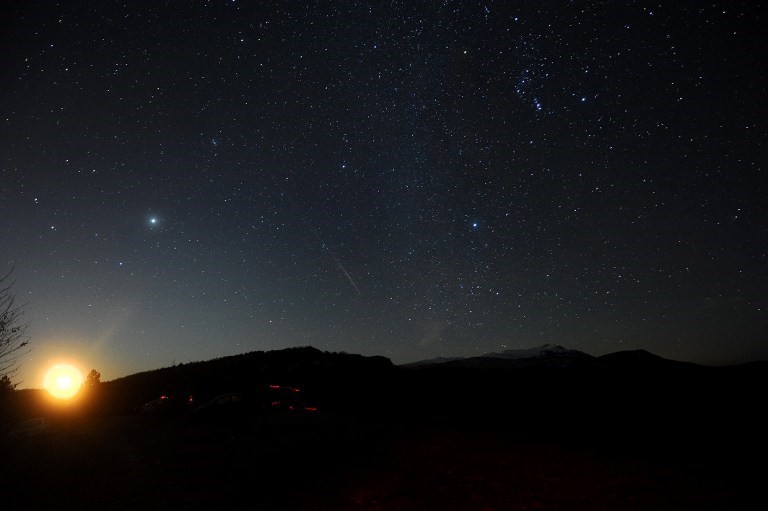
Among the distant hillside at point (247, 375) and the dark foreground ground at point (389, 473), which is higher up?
the distant hillside at point (247, 375)

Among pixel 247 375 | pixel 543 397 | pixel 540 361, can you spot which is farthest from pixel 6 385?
pixel 540 361

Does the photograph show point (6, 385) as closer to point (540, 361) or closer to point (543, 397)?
point (543, 397)

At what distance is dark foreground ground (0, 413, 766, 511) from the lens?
6.90 meters

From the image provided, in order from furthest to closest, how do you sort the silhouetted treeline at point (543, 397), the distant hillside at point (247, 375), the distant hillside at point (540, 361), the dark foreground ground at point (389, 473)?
the distant hillside at point (540, 361) → the distant hillside at point (247, 375) → the silhouetted treeline at point (543, 397) → the dark foreground ground at point (389, 473)

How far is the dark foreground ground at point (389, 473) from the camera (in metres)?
6.90

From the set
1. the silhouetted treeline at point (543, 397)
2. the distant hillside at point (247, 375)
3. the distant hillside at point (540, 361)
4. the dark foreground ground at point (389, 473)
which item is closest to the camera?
the dark foreground ground at point (389, 473)

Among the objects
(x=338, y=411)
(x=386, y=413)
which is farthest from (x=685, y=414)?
(x=338, y=411)

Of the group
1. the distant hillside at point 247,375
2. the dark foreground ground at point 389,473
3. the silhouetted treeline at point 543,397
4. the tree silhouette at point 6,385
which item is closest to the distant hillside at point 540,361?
the silhouetted treeline at point 543,397

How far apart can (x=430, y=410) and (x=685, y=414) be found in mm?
11496

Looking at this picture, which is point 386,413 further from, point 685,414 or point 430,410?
point 685,414

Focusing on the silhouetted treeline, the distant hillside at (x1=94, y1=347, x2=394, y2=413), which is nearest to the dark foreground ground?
the silhouetted treeline

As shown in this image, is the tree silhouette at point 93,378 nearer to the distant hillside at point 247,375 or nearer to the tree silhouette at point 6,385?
the distant hillside at point 247,375

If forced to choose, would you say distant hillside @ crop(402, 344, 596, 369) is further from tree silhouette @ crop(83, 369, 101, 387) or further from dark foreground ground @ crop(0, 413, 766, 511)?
tree silhouette @ crop(83, 369, 101, 387)

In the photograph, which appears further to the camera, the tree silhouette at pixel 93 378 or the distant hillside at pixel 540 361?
the tree silhouette at pixel 93 378
